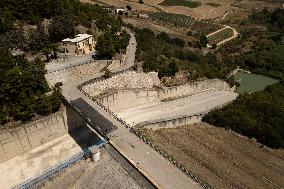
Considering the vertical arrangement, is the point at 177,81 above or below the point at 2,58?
below

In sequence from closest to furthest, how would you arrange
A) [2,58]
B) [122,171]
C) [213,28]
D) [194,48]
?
[122,171] → [2,58] → [194,48] → [213,28]

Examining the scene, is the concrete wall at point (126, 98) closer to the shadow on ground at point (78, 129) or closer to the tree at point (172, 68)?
the shadow on ground at point (78, 129)

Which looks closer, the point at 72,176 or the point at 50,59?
the point at 72,176

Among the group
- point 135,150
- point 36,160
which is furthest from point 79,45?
point 135,150

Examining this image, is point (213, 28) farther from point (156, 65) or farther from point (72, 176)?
point (72, 176)

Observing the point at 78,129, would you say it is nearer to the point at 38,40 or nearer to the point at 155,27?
the point at 38,40

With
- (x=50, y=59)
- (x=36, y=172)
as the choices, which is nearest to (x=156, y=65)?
(x=50, y=59)

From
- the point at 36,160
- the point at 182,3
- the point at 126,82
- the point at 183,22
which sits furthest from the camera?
the point at 182,3
